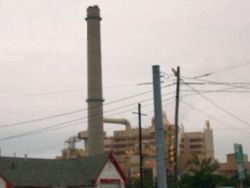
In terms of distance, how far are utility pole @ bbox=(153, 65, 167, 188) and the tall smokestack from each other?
56.3 metres

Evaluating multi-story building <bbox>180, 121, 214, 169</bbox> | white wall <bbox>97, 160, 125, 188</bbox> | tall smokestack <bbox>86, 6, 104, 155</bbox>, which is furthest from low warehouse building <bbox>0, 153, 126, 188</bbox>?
multi-story building <bbox>180, 121, 214, 169</bbox>

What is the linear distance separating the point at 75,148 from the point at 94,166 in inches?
2710

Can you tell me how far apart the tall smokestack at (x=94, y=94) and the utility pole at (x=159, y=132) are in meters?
56.3

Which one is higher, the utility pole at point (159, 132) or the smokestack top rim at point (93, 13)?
the smokestack top rim at point (93, 13)

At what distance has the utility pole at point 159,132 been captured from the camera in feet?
77.6

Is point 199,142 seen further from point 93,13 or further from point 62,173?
point 62,173

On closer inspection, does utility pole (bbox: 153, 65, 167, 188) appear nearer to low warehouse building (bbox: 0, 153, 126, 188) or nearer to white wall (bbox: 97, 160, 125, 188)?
low warehouse building (bbox: 0, 153, 126, 188)

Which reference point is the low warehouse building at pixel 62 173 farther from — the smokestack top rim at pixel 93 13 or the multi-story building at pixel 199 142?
the multi-story building at pixel 199 142

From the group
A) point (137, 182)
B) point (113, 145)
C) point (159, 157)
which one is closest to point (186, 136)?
point (113, 145)

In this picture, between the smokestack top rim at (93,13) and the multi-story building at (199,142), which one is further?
the multi-story building at (199,142)

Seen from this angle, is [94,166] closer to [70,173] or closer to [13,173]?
[70,173]

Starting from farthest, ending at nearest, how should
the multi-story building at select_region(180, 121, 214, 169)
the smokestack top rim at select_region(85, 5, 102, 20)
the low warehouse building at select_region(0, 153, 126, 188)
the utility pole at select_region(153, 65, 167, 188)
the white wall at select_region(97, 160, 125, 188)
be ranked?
1. the multi-story building at select_region(180, 121, 214, 169)
2. the smokestack top rim at select_region(85, 5, 102, 20)
3. the white wall at select_region(97, 160, 125, 188)
4. the low warehouse building at select_region(0, 153, 126, 188)
5. the utility pole at select_region(153, 65, 167, 188)

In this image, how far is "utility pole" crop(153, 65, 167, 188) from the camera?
2366cm

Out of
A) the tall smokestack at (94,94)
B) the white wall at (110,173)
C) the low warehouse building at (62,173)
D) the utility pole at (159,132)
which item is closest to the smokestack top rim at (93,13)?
the tall smokestack at (94,94)
